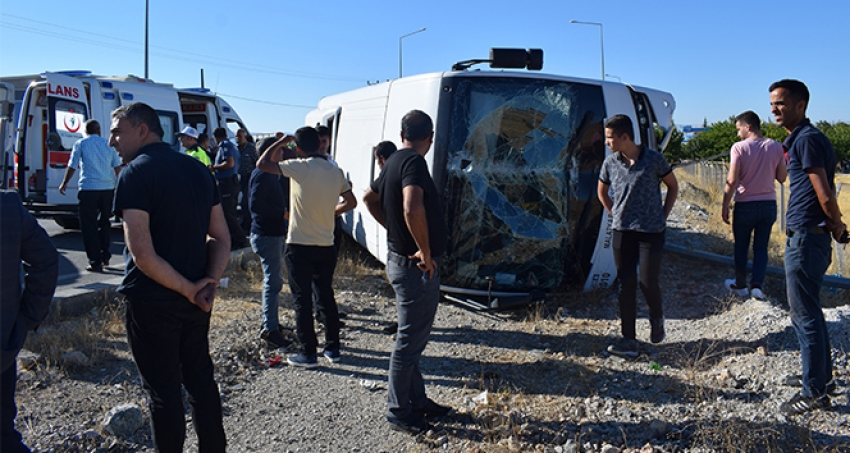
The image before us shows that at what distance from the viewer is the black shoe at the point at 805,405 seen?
3.64 m

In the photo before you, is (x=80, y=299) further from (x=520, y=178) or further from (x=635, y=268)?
(x=635, y=268)

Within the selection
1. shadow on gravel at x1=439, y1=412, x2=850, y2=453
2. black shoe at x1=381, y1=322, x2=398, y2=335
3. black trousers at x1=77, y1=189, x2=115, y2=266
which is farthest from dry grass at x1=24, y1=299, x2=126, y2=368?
shadow on gravel at x1=439, y1=412, x2=850, y2=453

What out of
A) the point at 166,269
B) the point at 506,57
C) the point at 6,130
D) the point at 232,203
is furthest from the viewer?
the point at 232,203

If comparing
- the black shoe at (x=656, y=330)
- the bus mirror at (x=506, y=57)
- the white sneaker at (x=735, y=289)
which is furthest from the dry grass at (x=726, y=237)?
the bus mirror at (x=506, y=57)

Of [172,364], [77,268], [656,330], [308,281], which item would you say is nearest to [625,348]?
[656,330]

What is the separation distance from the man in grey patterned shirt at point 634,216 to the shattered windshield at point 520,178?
0.98m

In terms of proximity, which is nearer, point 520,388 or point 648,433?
point 648,433

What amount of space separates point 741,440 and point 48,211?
980 cm

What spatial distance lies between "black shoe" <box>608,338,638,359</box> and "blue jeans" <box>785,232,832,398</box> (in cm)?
127

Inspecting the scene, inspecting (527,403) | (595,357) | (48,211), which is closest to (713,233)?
(595,357)

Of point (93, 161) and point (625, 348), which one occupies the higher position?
point (93, 161)

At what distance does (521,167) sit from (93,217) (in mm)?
5061

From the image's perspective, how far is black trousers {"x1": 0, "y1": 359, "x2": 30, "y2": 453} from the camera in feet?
8.09

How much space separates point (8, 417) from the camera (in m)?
2.51
